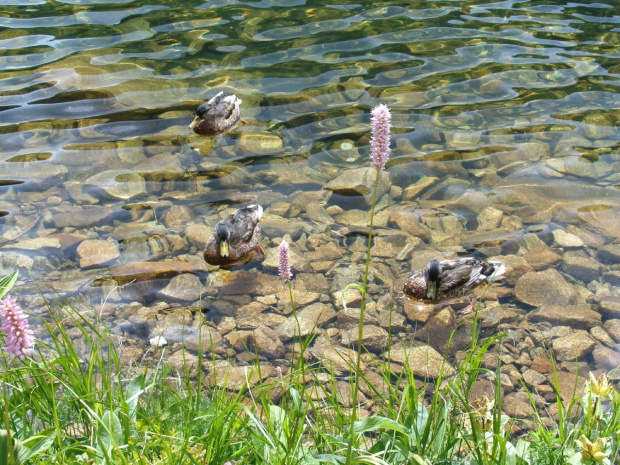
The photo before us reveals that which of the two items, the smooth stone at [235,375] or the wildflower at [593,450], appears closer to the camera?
the wildflower at [593,450]

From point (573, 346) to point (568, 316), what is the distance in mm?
391

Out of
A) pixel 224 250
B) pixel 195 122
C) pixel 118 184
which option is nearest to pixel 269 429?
pixel 224 250

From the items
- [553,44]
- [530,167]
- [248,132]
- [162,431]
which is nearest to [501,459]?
[162,431]

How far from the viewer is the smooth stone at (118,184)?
7.40 meters

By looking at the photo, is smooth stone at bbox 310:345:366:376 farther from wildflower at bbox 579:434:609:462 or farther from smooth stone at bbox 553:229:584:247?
smooth stone at bbox 553:229:584:247

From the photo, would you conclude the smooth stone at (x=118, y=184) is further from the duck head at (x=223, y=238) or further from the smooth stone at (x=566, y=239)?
the smooth stone at (x=566, y=239)

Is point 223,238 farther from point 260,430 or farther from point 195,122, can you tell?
point 260,430

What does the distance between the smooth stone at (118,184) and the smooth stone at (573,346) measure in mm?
4520

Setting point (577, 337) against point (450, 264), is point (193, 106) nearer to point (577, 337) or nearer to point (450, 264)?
point (450, 264)

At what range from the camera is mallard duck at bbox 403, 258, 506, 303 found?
583cm

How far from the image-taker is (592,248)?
6.55 metres

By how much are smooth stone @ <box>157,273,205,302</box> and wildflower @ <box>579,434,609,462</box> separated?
3595 mm

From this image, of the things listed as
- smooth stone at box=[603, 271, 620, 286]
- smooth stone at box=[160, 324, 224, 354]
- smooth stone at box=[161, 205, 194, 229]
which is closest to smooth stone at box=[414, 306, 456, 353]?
smooth stone at box=[603, 271, 620, 286]

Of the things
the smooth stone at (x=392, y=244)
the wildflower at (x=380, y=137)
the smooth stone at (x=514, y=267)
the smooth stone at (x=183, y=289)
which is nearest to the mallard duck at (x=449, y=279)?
the smooth stone at (x=514, y=267)
